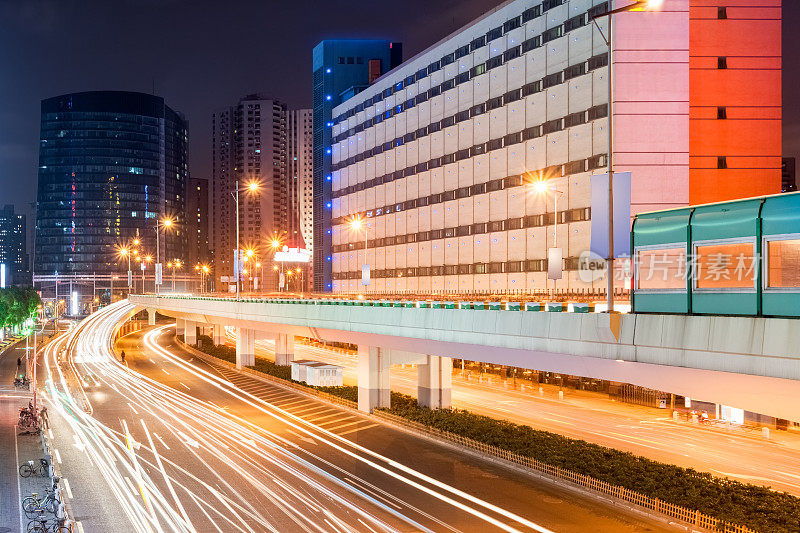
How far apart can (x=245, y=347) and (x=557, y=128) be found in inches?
1735

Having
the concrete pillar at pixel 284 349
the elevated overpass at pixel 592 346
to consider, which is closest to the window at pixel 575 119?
the elevated overpass at pixel 592 346

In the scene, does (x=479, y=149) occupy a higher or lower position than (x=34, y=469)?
higher

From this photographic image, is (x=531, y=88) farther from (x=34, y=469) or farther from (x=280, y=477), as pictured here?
(x=34, y=469)

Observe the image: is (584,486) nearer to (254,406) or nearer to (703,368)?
(703,368)

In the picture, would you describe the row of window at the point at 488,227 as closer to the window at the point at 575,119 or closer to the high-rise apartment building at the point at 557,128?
the high-rise apartment building at the point at 557,128

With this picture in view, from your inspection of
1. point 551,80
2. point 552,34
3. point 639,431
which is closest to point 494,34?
point 552,34

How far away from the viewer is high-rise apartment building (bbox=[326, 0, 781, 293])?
68.0 meters

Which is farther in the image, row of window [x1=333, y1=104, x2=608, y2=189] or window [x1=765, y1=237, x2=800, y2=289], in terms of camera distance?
row of window [x1=333, y1=104, x2=608, y2=189]

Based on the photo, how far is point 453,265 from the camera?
315 ft

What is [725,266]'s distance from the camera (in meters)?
20.2

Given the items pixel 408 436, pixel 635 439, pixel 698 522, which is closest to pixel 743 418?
pixel 635 439

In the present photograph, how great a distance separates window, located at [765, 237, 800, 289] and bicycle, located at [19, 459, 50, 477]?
3362 cm

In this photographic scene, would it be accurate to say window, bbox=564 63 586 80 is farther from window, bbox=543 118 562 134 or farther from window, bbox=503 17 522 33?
window, bbox=503 17 522 33

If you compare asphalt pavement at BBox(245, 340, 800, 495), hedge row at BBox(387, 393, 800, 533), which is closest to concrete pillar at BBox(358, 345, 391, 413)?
hedge row at BBox(387, 393, 800, 533)
